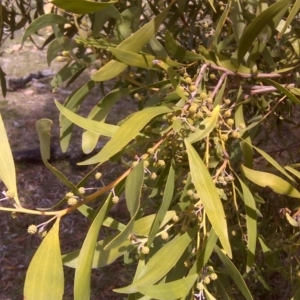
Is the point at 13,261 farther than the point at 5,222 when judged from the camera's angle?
No

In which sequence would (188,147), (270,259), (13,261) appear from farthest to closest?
(13,261) → (270,259) → (188,147)

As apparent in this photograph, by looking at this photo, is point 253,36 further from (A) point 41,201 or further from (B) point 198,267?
(A) point 41,201

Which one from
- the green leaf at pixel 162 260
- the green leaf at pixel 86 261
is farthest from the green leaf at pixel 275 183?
the green leaf at pixel 86 261

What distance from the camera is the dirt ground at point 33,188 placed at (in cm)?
221

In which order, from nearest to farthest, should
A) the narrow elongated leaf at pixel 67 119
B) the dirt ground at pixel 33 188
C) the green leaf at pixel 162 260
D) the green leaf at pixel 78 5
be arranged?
the green leaf at pixel 78 5
the green leaf at pixel 162 260
the narrow elongated leaf at pixel 67 119
the dirt ground at pixel 33 188

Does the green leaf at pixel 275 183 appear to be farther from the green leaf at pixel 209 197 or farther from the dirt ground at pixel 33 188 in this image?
the dirt ground at pixel 33 188

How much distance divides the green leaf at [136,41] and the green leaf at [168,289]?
298 millimetres

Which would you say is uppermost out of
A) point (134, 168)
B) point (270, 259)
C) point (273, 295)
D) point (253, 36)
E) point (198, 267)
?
point (253, 36)

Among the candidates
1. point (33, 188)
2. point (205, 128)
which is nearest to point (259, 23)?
point (205, 128)

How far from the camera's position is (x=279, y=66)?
1.15 metres

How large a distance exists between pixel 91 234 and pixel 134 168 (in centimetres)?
10

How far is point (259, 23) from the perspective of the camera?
2.45ft

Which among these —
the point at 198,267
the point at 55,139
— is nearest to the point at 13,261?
the point at 55,139

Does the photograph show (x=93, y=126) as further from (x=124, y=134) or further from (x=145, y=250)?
(x=145, y=250)
